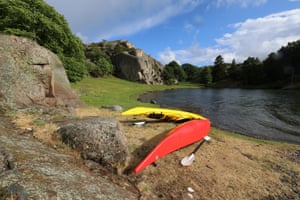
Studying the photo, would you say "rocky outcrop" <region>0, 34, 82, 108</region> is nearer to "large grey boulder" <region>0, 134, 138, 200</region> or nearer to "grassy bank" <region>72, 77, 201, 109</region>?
"large grey boulder" <region>0, 134, 138, 200</region>

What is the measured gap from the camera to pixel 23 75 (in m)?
7.55

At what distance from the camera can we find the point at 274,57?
64.9 m

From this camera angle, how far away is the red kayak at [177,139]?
498 cm

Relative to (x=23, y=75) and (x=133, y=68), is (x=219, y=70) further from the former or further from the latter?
(x=23, y=75)

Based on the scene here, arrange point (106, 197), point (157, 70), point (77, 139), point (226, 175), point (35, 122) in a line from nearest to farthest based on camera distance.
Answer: point (106, 197) < point (77, 139) < point (226, 175) < point (35, 122) < point (157, 70)

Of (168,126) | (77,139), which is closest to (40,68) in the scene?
(77,139)

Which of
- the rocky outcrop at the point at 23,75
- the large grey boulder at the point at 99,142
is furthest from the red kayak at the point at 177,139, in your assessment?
the rocky outcrop at the point at 23,75

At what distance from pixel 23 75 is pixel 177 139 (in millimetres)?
6448

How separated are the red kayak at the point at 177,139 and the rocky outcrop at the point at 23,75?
507 cm

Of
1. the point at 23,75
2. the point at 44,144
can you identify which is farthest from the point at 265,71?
the point at 44,144

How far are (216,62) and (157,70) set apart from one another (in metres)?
27.6

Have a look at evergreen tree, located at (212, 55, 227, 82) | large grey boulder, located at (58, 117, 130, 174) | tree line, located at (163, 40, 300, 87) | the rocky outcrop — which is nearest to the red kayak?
large grey boulder, located at (58, 117, 130, 174)

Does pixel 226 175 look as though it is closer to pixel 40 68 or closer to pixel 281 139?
pixel 281 139

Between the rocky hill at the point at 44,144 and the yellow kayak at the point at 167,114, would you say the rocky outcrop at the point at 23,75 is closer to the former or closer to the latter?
the rocky hill at the point at 44,144
